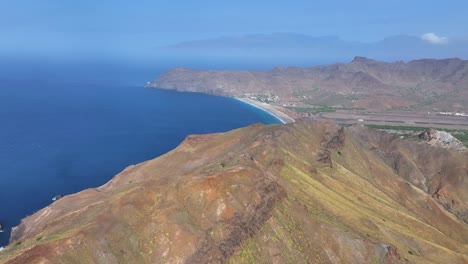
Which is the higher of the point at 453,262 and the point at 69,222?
the point at 69,222

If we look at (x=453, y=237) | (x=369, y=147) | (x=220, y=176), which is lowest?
(x=453, y=237)

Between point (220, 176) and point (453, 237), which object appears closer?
point (220, 176)

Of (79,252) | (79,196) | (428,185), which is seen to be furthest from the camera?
(428,185)

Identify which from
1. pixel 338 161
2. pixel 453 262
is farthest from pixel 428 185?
pixel 453 262

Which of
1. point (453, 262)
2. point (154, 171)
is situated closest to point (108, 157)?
point (154, 171)

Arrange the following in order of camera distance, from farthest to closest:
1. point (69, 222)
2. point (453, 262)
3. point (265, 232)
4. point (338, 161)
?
point (338, 161) → point (453, 262) → point (265, 232) → point (69, 222)

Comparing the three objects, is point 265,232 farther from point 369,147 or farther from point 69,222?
point 369,147
